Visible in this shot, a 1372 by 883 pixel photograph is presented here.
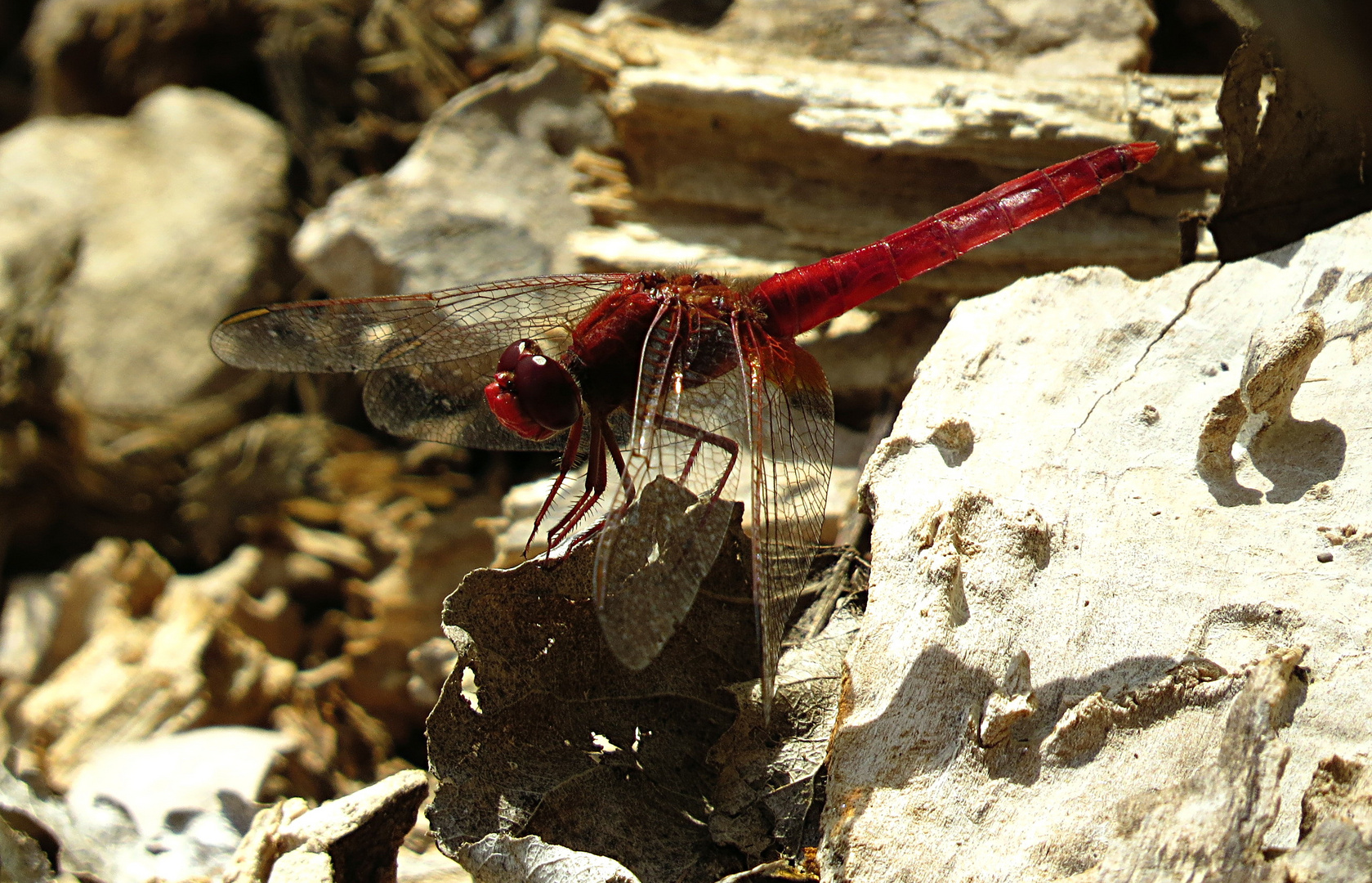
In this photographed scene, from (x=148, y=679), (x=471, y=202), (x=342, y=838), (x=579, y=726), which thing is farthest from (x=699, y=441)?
(x=148, y=679)

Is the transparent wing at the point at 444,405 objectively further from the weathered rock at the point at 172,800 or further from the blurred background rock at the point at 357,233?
the weathered rock at the point at 172,800

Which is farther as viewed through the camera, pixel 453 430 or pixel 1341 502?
pixel 453 430

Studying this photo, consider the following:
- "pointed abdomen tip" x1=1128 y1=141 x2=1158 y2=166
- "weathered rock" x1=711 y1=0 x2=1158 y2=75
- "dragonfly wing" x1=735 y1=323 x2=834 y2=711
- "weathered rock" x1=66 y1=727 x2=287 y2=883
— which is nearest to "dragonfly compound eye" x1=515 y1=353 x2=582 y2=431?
"dragonfly wing" x1=735 y1=323 x2=834 y2=711

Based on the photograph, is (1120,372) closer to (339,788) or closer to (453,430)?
(453,430)

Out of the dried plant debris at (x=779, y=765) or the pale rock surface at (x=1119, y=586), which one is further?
the dried plant debris at (x=779, y=765)

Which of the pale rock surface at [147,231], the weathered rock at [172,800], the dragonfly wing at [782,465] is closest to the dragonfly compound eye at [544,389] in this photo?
the dragonfly wing at [782,465]

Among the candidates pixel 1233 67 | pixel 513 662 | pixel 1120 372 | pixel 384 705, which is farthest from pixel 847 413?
pixel 384 705

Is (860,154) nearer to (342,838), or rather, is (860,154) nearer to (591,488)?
(591,488)
